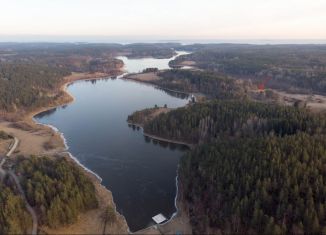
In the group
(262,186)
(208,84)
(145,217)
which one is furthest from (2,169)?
(208,84)

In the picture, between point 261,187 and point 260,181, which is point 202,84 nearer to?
point 260,181

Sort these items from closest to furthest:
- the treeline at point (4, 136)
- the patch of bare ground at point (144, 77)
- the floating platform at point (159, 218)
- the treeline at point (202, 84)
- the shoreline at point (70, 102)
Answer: the floating platform at point (159, 218) → the shoreline at point (70, 102) → the treeline at point (4, 136) → the treeline at point (202, 84) → the patch of bare ground at point (144, 77)

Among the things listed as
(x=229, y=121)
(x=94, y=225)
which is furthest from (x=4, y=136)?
(x=229, y=121)

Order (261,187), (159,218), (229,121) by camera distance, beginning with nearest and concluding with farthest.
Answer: (261,187), (159,218), (229,121)

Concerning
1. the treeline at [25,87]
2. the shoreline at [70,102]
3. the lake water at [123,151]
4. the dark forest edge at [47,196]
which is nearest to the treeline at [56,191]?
the dark forest edge at [47,196]

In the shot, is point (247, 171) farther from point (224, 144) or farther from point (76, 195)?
point (76, 195)

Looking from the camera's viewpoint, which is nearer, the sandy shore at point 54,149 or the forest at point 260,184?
the forest at point 260,184

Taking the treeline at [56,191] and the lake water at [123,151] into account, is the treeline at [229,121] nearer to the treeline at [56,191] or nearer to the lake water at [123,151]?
the lake water at [123,151]
